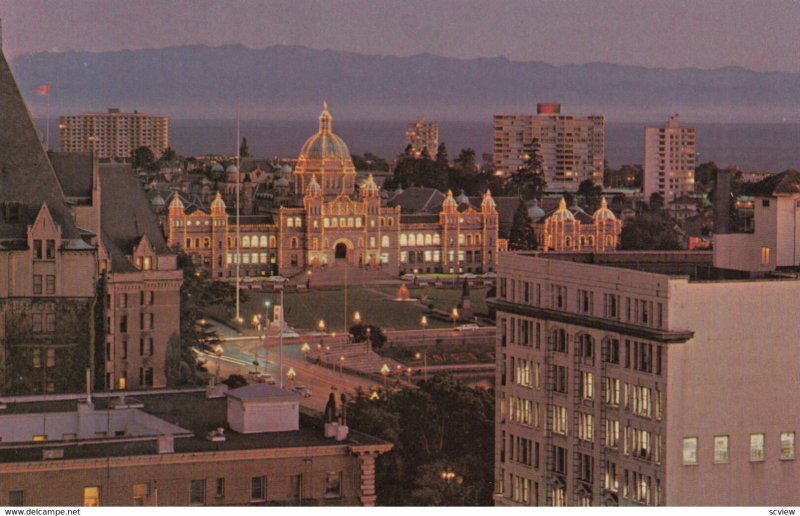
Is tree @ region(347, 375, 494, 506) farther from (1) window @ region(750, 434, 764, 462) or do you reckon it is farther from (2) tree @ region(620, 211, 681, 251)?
(2) tree @ region(620, 211, 681, 251)

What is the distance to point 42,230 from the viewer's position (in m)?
60.5

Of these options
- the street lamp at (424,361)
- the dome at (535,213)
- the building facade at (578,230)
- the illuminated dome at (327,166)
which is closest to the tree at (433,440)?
the street lamp at (424,361)

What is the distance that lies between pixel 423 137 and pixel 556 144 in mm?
9387

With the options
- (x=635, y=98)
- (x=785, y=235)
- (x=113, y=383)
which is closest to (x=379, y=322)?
(x=635, y=98)

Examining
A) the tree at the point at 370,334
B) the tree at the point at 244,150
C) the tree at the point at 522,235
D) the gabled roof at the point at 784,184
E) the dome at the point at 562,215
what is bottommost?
the tree at the point at 370,334

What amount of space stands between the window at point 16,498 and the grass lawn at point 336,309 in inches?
2117

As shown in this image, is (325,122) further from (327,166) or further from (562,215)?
(562,215)

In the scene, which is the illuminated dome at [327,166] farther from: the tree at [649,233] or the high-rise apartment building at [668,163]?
the high-rise apartment building at [668,163]

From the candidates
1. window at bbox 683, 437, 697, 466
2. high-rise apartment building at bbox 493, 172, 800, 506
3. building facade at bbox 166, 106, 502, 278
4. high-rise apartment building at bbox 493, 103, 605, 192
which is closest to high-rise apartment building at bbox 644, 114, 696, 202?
high-rise apartment building at bbox 493, 103, 605, 192

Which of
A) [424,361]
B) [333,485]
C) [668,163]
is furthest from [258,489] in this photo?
[668,163]

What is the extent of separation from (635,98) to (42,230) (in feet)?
81.3

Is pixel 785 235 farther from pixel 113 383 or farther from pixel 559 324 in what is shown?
pixel 113 383

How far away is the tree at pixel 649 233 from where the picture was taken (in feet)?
408
